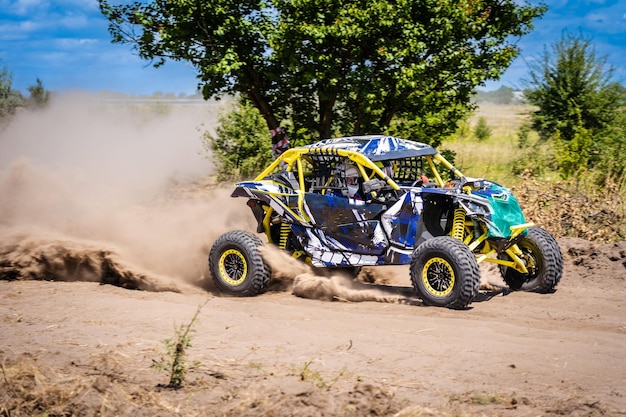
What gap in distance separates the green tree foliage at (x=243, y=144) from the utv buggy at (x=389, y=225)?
10637mm

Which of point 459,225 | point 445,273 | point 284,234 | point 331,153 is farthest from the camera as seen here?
point 284,234

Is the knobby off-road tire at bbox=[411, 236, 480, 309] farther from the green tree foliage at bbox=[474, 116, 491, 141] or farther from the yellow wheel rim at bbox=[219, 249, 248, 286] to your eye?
the green tree foliage at bbox=[474, 116, 491, 141]

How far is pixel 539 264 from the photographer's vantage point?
10.3 meters

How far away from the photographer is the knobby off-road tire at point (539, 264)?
33.5 feet

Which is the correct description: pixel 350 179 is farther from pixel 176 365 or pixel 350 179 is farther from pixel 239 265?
pixel 176 365

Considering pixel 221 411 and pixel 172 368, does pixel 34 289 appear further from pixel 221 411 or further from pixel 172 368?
pixel 221 411

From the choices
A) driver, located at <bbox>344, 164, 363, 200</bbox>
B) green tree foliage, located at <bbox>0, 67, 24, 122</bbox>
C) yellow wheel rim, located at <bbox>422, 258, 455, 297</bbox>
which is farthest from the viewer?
green tree foliage, located at <bbox>0, 67, 24, 122</bbox>

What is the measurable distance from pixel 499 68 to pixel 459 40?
1256mm

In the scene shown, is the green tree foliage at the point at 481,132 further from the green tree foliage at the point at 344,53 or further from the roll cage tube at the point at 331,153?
the roll cage tube at the point at 331,153

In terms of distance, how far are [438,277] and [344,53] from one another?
8.52 meters

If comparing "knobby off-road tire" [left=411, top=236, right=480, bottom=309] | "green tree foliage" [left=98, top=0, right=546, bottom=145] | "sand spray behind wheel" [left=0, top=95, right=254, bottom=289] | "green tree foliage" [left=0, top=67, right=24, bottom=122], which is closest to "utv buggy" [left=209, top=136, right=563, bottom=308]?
"knobby off-road tire" [left=411, top=236, right=480, bottom=309]

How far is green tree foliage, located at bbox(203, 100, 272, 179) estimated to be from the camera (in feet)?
72.1

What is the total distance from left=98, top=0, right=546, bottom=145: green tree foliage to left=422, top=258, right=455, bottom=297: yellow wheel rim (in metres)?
7.34

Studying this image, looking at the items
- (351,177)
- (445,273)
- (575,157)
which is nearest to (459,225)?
(445,273)
